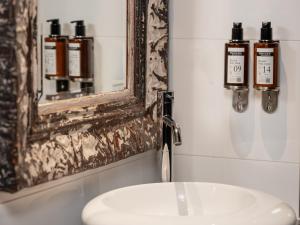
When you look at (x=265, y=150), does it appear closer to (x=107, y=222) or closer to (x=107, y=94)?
(x=107, y=94)

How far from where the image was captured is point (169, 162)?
1.43 meters

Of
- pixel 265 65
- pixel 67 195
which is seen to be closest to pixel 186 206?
pixel 67 195

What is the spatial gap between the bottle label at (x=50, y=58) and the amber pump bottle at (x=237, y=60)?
486mm

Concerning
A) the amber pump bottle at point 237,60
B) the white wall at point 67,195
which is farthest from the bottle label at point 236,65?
the white wall at point 67,195

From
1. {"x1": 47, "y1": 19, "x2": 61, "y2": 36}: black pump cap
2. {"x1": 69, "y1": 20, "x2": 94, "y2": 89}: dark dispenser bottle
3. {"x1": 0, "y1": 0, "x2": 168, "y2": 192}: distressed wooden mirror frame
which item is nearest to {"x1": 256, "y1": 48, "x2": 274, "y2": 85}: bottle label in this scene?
{"x1": 0, "y1": 0, "x2": 168, "y2": 192}: distressed wooden mirror frame

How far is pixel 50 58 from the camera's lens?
118cm

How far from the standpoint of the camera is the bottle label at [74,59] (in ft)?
4.18

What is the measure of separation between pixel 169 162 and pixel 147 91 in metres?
0.20

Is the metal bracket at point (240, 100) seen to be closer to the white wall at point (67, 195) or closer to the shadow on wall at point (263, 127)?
the shadow on wall at point (263, 127)

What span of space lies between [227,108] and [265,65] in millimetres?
160

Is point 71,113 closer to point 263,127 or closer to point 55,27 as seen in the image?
point 55,27

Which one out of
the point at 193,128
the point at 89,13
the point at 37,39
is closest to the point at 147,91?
the point at 193,128

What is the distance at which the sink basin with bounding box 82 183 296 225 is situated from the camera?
1.08 metres

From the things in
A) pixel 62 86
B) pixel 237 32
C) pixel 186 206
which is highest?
pixel 237 32
